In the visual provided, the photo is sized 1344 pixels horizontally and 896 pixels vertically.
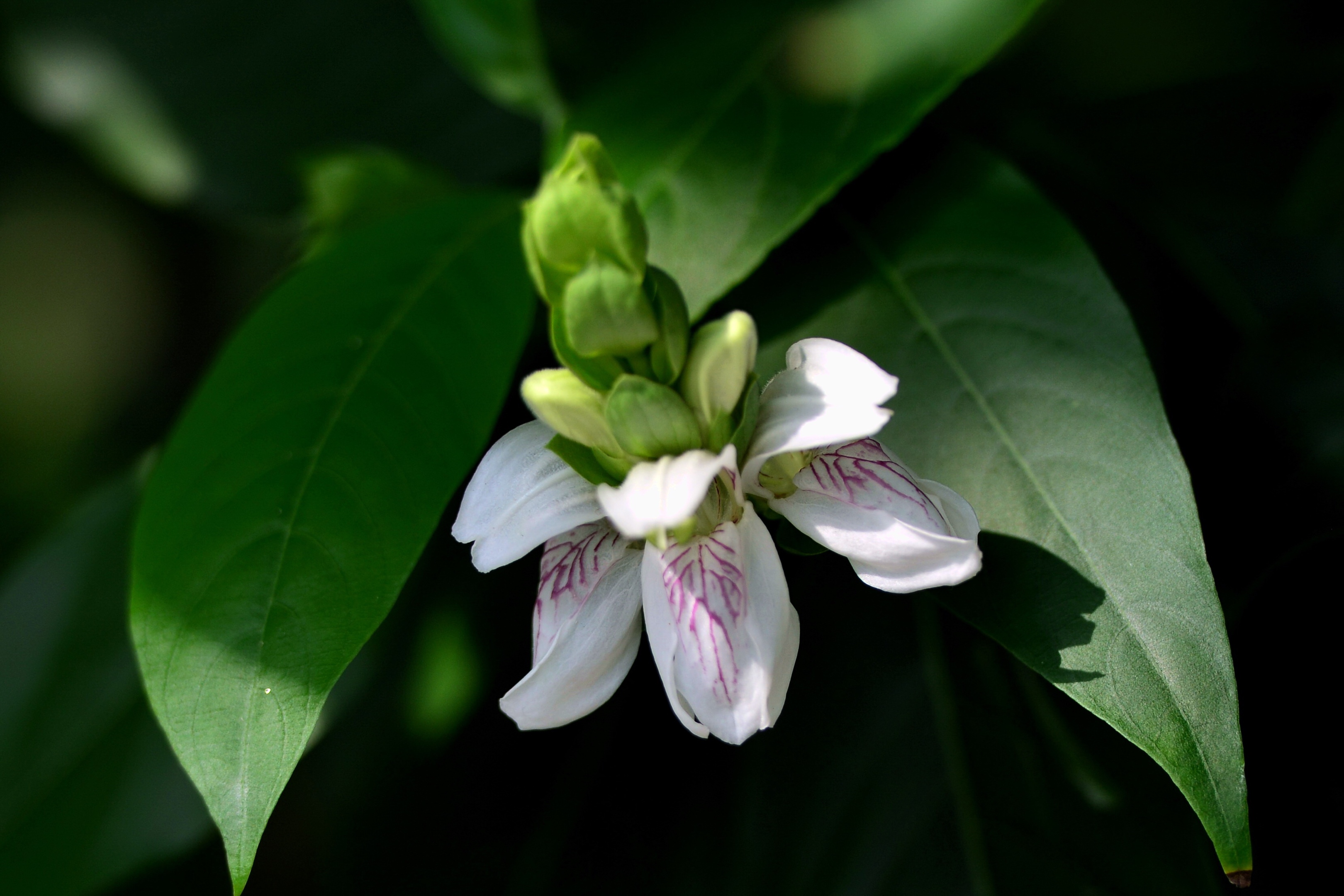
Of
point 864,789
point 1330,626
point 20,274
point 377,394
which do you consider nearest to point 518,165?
point 377,394

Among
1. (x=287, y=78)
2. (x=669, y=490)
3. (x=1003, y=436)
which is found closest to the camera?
(x=669, y=490)

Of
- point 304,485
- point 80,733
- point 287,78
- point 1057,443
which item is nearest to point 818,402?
point 1057,443

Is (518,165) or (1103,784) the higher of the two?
(518,165)

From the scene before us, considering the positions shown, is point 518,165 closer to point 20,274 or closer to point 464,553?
point 464,553

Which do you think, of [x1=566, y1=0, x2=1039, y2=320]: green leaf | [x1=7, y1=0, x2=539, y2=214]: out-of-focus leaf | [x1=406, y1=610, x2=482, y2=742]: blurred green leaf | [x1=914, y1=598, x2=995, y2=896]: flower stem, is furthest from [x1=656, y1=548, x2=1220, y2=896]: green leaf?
[x1=7, y1=0, x2=539, y2=214]: out-of-focus leaf

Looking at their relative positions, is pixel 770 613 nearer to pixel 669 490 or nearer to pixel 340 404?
pixel 669 490

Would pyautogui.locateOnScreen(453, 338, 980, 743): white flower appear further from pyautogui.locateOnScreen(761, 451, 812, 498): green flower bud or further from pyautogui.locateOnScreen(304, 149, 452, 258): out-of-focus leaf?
pyautogui.locateOnScreen(304, 149, 452, 258): out-of-focus leaf

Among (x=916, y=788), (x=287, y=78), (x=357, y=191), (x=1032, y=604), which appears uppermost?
(x=287, y=78)

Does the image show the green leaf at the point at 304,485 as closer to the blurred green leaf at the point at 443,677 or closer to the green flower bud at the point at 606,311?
the green flower bud at the point at 606,311
